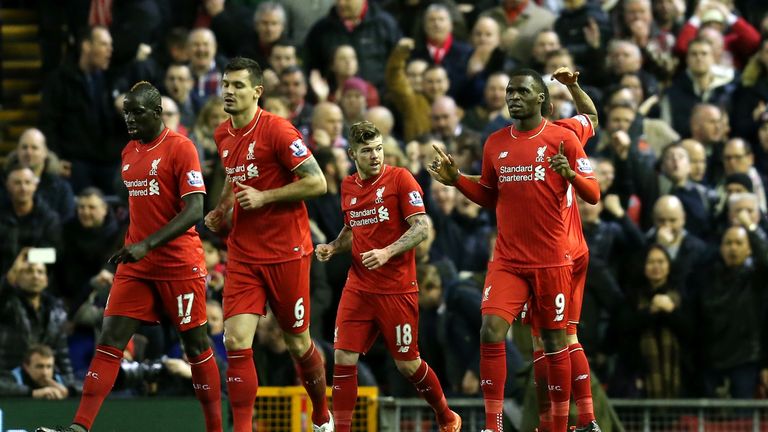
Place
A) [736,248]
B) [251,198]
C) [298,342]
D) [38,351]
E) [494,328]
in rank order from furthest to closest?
[736,248] → [38,351] → [298,342] → [494,328] → [251,198]

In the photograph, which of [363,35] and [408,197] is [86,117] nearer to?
[363,35]

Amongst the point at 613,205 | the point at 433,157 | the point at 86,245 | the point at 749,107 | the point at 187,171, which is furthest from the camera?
the point at 749,107

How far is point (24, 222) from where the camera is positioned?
1670 cm

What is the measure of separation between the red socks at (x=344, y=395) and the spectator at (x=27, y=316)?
3.36 metres

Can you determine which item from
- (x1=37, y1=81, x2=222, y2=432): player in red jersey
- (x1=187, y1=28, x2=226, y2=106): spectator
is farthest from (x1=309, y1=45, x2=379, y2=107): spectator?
(x1=37, y1=81, x2=222, y2=432): player in red jersey

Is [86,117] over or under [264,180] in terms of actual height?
over

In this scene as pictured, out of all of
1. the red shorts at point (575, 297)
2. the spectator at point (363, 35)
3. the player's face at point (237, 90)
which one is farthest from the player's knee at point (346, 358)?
the spectator at point (363, 35)

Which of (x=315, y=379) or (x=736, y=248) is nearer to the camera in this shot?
(x=315, y=379)

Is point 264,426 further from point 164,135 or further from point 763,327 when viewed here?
point 763,327

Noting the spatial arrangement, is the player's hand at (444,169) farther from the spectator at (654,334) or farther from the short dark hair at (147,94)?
the spectator at (654,334)

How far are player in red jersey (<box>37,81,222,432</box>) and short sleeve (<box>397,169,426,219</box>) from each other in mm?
1547

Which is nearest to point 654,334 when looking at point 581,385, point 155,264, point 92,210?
point 581,385

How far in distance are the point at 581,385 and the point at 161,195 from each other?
323 centimetres

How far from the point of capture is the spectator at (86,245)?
16547mm
